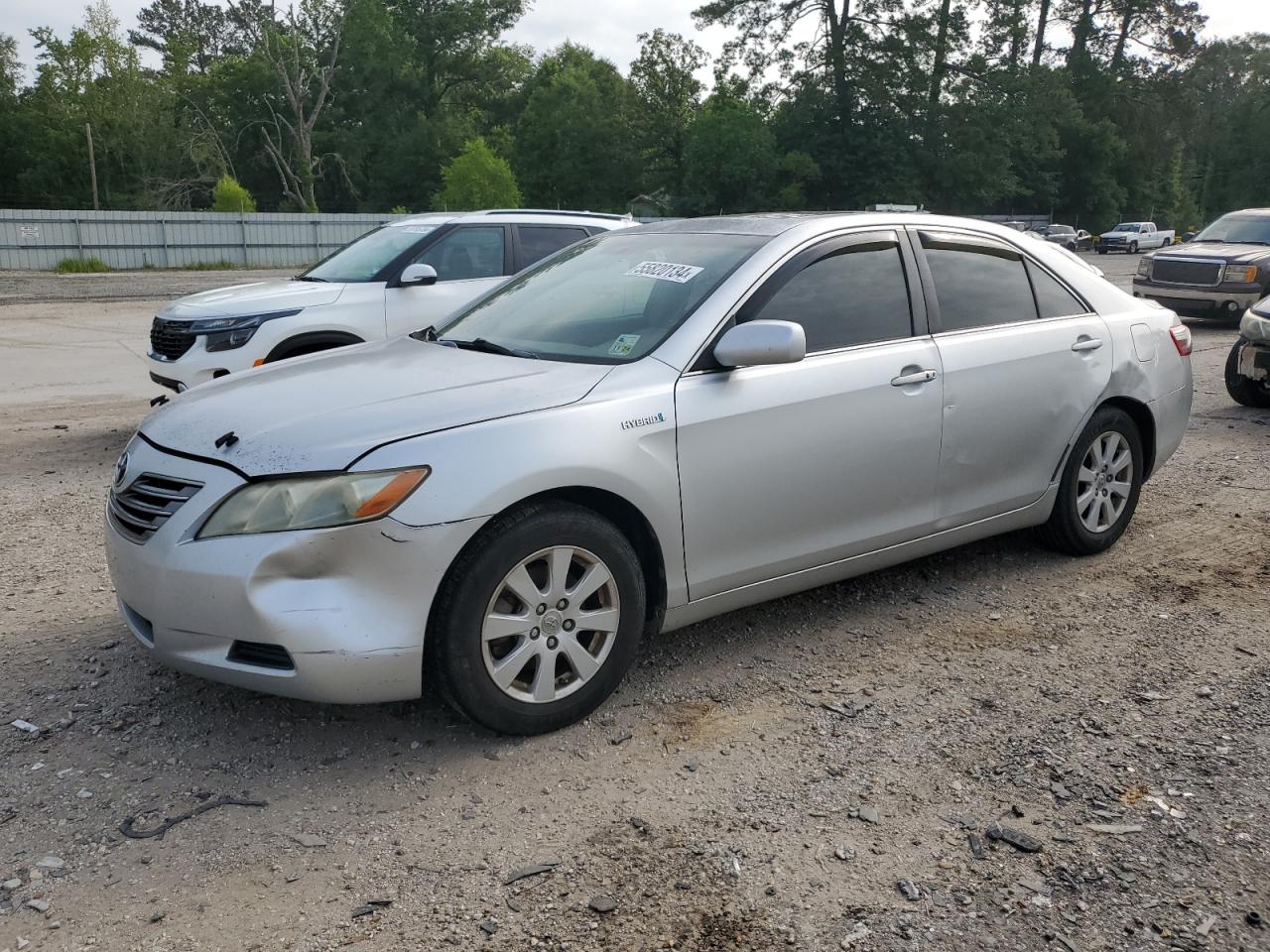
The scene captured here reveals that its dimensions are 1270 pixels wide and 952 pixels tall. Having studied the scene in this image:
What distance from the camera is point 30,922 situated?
2.71 m

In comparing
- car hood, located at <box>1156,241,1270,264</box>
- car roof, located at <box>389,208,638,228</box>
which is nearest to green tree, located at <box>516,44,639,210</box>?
car hood, located at <box>1156,241,1270,264</box>

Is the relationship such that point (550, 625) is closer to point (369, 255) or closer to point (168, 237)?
point (369, 255)

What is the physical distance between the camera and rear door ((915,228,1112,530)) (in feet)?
15.4

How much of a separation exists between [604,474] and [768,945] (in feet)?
4.98

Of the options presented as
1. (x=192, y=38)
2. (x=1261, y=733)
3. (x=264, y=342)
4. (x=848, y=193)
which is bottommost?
(x=1261, y=733)

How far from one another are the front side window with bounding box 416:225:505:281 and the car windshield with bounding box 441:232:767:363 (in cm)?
391

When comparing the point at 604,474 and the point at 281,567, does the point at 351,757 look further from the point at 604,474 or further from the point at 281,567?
the point at 604,474

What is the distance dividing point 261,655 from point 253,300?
5358 mm

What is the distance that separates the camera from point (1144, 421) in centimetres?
559

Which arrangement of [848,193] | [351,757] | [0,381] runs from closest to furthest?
[351,757] → [0,381] → [848,193]

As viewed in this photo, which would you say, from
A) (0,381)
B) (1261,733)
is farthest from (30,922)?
(0,381)

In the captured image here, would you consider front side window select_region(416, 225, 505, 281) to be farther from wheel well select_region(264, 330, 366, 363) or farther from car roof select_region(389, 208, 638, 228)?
wheel well select_region(264, 330, 366, 363)

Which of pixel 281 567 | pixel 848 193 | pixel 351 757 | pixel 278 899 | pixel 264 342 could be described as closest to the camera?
pixel 278 899

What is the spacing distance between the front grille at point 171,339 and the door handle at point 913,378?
5466 millimetres
